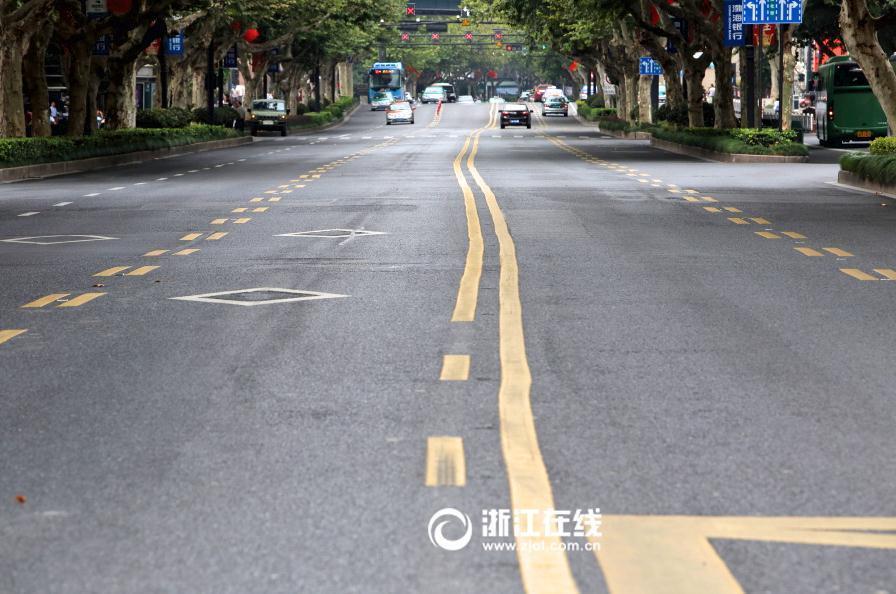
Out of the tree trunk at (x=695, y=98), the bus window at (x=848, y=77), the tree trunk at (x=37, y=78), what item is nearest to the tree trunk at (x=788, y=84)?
the bus window at (x=848, y=77)

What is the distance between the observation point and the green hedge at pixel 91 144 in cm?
3688

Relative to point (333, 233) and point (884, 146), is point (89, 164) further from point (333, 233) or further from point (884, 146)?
point (333, 233)

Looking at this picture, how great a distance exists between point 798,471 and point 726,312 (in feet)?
16.6

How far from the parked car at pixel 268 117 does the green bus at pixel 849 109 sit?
98.4 feet

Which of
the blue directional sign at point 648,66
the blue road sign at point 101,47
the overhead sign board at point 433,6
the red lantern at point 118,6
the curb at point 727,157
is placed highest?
the overhead sign board at point 433,6

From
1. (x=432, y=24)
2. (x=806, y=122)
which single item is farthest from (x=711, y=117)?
(x=432, y=24)

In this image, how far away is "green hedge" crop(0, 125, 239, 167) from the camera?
121 ft

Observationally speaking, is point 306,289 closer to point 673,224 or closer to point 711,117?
point 673,224

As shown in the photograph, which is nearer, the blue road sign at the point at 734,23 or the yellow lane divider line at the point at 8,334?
the yellow lane divider line at the point at 8,334

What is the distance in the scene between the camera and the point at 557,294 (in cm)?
1254

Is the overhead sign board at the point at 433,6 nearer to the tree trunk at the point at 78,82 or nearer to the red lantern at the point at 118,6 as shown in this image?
the tree trunk at the point at 78,82

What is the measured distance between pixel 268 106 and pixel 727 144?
42.2m

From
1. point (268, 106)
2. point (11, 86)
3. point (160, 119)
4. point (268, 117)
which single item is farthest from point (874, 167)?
point (268, 106)

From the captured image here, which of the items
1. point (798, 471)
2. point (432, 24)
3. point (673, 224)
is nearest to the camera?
point (798, 471)
